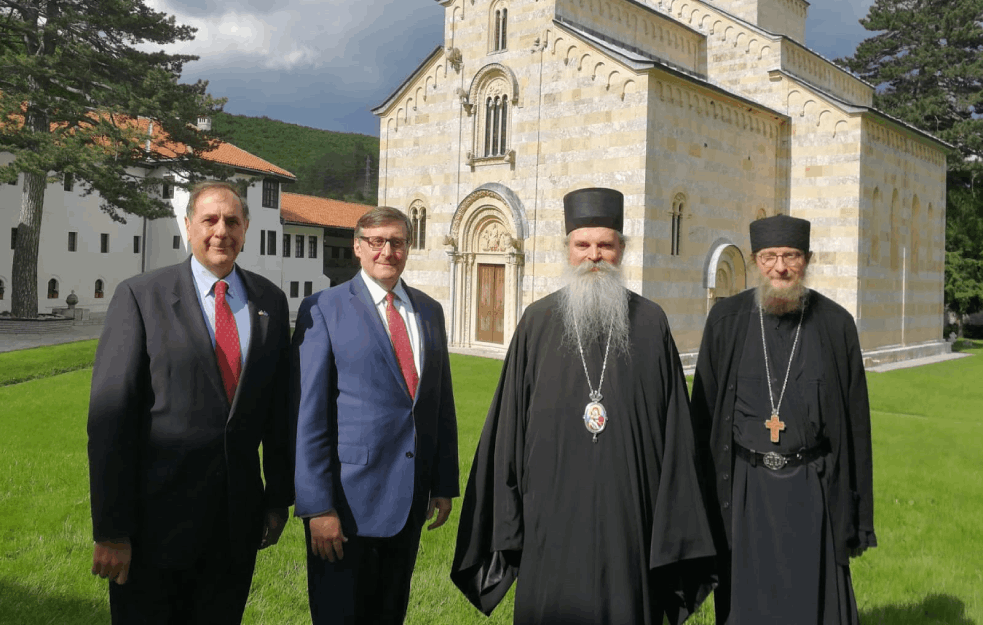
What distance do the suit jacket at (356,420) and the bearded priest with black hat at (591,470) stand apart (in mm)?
368

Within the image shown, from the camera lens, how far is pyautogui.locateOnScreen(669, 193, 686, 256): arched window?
1881 cm

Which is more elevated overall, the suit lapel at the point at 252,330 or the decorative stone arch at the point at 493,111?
the decorative stone arch at the point at 493,111

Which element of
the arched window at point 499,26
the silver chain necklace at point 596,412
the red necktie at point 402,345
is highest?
the arched window at point 499,26

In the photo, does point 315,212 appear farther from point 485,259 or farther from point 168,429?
point 168,429

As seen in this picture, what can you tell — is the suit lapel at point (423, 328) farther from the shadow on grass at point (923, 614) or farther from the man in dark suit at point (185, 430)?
the shadow on grass at point (923, 614)

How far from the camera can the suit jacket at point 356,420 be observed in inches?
138

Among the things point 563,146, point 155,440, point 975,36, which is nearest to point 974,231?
point 975,36

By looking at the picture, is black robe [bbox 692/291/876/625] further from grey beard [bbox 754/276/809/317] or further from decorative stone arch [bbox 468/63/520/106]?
decorative stone arch [bbox 468/63/520/106]

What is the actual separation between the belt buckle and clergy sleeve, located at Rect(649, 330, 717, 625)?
2.34ft

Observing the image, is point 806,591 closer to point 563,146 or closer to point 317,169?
point 563,146

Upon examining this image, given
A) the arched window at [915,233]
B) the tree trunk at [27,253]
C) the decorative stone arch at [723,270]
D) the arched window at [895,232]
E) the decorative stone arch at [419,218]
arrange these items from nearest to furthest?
the decorative stone arch at [723,270] < the decorative stone arch at [419,218] < the arched window at [895,232] < the arched window at [915,233] < the tree trunk at [27,253]

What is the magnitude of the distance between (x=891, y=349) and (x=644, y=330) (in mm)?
23343

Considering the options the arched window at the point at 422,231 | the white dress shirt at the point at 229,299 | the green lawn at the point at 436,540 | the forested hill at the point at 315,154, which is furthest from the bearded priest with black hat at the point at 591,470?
the forested hill at the point at 315,154

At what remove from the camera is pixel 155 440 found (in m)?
3.19
